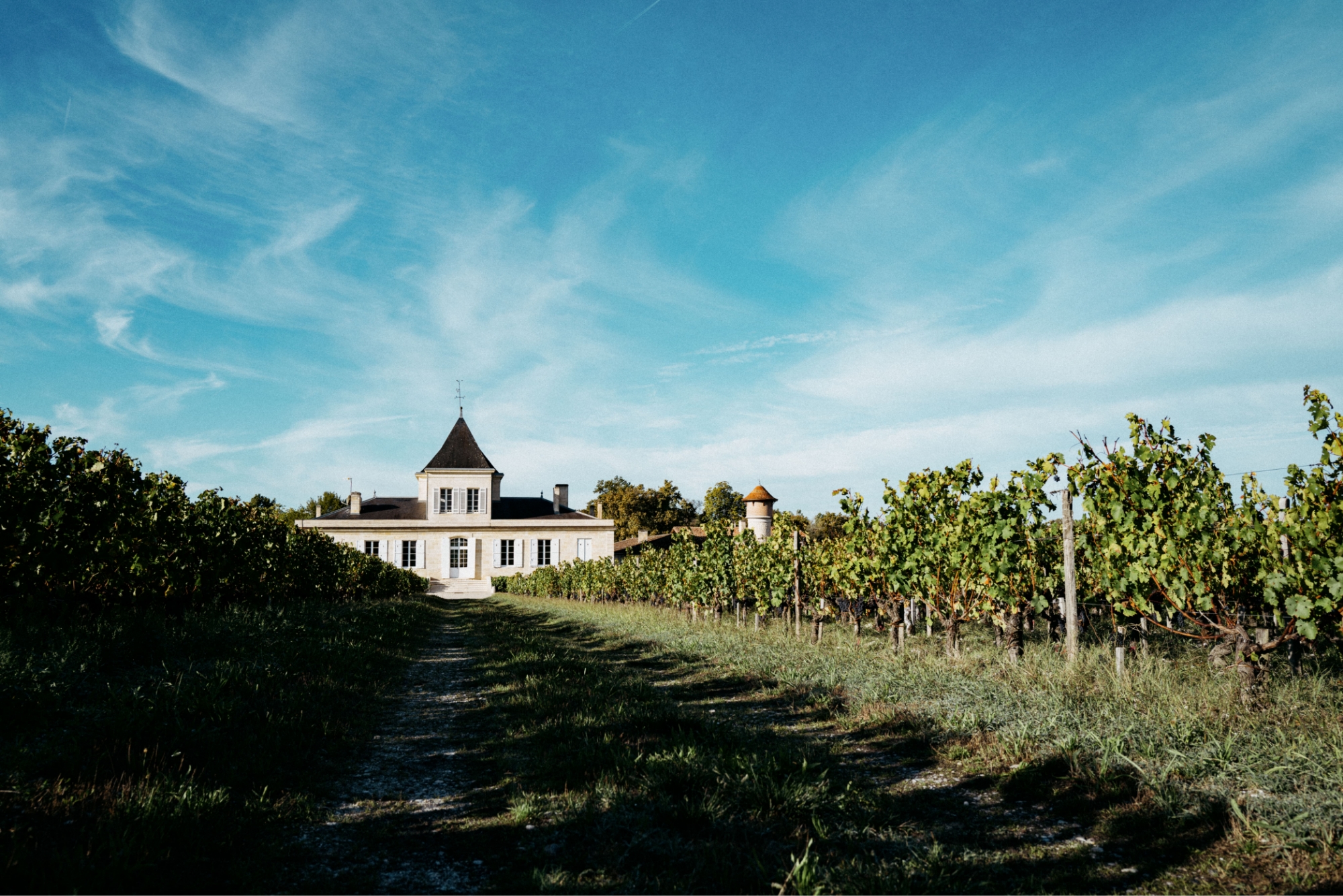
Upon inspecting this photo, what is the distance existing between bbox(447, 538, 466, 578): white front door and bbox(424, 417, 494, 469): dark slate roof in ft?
14.1

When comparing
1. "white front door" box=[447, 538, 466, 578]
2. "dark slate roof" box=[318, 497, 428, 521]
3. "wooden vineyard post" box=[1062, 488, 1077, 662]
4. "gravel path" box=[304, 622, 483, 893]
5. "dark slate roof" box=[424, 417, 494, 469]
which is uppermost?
"dark slate roof" box=[424, 417, 494, 469]

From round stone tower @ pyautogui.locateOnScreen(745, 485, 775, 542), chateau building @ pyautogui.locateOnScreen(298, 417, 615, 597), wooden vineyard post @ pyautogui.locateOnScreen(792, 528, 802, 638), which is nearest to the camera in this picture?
wooden vineyard post @ pyautogui.locateOnScreen(792, 528, 802, 638)

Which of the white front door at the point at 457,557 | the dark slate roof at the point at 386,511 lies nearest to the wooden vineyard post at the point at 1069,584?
the white front door at the point at 457,557

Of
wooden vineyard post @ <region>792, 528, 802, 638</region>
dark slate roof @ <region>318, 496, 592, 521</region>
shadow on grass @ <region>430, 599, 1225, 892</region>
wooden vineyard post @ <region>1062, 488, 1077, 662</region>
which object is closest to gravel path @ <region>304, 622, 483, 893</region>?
shadow on grass @ <region>430, 599, 1225, 892</region>

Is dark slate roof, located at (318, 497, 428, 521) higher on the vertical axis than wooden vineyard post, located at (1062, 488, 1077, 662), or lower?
higher

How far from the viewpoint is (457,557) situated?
4141 centimetres

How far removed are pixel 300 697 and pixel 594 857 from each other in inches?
150

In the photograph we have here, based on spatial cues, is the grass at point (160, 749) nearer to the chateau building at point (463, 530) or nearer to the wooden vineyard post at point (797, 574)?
the wooden vineyard post at point (797, 574)

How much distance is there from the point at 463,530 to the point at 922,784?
131 feet

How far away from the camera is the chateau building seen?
1606 inches

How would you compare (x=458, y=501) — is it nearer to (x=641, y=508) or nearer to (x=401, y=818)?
(x=641, y=508)

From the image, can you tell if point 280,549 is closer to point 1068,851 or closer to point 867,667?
point 867,667

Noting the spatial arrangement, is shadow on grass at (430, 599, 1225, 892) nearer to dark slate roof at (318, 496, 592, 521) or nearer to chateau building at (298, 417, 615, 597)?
chateau building at (298, 417, 615, 597)

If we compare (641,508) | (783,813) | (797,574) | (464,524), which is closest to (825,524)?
(641,508)
